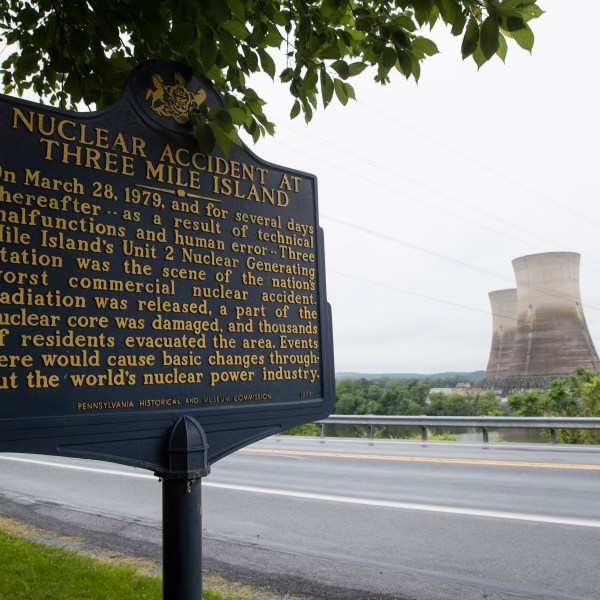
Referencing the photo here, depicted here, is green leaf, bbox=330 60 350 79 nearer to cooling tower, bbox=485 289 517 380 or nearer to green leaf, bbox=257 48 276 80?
green leaf, bbox=257 48 276 80

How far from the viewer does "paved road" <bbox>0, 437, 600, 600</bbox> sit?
4.73m

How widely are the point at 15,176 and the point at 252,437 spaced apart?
156cm

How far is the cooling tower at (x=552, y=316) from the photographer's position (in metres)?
24.8

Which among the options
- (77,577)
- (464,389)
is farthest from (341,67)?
(464,389)

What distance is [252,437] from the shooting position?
2.85 m

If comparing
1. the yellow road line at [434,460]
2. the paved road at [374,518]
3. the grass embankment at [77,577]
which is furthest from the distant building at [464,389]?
the grass embankment at [77,577]

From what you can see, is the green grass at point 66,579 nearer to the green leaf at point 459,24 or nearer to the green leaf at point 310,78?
the green leaf at point 310,78

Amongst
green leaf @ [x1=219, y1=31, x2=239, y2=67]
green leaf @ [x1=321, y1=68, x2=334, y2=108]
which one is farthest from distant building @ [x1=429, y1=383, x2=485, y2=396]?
green leaf @ [x1=219, y1=31, x2=239, y2=67]

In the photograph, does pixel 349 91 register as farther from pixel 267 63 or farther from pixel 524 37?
pixel 524 37

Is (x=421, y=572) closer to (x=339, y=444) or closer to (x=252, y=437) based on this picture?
(x=252, y=437)

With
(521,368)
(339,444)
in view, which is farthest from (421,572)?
(521,368)

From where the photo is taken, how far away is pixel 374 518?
22.5ft

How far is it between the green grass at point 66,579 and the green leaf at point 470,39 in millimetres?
3530

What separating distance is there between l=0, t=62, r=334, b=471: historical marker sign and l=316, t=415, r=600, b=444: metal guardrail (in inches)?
450
